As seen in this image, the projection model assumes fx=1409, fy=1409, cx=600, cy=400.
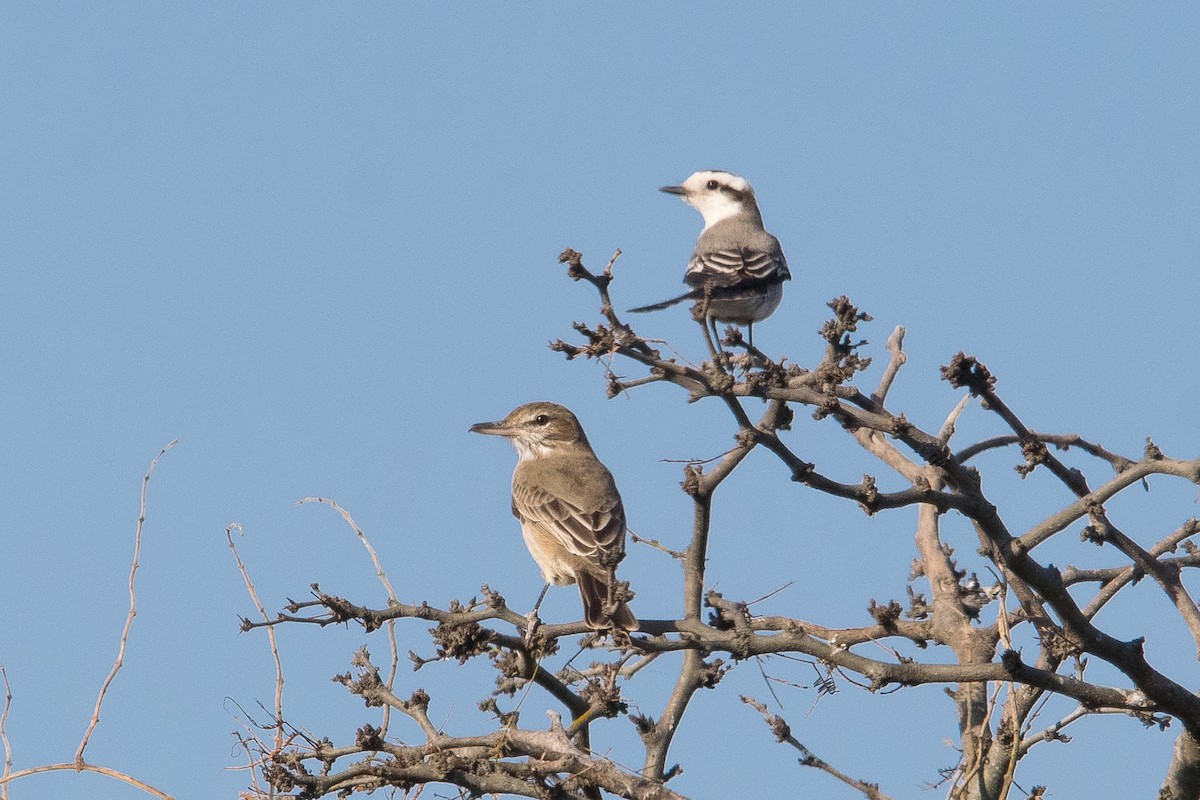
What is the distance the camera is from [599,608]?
6.44 meters

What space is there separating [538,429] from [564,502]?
5.20 feet

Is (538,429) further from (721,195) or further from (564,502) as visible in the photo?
(721,195)

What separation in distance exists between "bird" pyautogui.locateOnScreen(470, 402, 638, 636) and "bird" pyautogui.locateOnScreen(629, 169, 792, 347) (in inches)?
48.1

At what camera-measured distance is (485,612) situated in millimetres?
5441

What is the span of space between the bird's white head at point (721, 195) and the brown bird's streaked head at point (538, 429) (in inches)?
171

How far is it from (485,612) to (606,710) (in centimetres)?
83

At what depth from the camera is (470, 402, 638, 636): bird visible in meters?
7.50

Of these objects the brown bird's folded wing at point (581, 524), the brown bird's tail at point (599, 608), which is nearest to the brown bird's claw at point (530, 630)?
the brown bird's tail at point (599, 608)

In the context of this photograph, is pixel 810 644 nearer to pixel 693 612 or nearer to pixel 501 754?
pixel 501 754

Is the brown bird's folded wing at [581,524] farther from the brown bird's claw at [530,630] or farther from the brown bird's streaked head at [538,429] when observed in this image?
the brown bird's claw at [530,630]

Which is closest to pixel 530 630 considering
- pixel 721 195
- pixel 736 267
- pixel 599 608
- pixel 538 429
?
pixel 599 608

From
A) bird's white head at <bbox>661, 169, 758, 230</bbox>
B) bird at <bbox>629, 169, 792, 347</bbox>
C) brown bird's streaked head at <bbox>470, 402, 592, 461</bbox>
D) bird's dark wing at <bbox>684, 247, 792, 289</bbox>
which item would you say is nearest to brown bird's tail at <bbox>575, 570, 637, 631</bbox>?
bird at <bbox>629, 169, 792, 347</bbox>

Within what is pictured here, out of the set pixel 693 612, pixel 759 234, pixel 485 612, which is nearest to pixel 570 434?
pixel 693 612

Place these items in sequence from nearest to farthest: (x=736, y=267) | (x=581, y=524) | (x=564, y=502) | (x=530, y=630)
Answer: (x=530, y=630) → (x=581, y=524) → (x=564, y=502) → (x=736, y=267)
